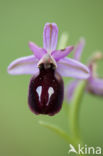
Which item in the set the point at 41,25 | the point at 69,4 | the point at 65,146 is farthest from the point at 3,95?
the point at 69,4

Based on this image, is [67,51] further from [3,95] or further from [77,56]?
[3,95]

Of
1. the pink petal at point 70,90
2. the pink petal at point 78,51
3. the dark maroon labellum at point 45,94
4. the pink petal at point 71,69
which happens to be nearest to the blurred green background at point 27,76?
the pink petal at point 70,90

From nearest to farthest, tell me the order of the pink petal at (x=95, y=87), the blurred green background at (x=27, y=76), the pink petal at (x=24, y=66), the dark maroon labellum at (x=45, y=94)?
the dark maroon labellum at (x=45, y=94)
the pink petal at (x=24, y=66)
the pink petal at (x=95, y=87)
the blurred green background at (x=27, y=76)

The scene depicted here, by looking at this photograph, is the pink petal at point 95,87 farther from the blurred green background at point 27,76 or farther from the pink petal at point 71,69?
the blurred green background at point 27,76

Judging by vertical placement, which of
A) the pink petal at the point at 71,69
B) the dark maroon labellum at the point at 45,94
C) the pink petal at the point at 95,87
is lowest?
the dark maroon labellum at the point at 45,94

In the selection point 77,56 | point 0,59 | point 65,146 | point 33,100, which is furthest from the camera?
point 0,59

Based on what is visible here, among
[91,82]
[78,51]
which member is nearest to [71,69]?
[78,51]
